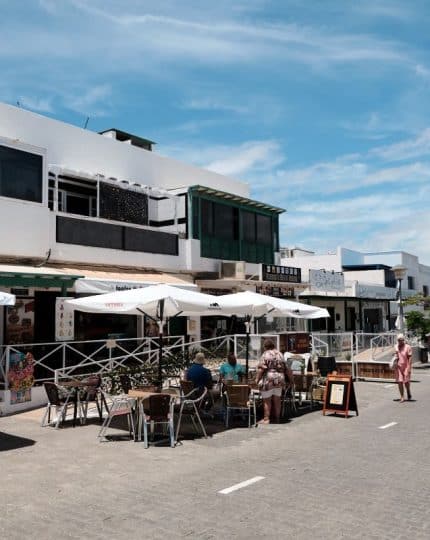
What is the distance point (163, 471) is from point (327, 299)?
27.5m

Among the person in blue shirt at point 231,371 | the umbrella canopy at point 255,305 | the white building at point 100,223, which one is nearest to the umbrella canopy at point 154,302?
the umbrella canopy at point 255,305

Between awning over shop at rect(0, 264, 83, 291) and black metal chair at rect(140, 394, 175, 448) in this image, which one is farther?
awning over shop at rect(0, 264, 83, 291)

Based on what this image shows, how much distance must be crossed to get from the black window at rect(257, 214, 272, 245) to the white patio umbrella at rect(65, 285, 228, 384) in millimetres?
13174

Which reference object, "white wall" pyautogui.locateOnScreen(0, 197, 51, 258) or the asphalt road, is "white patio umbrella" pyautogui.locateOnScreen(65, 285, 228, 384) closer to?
the asphalt road

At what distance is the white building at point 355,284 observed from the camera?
3164 centimetres

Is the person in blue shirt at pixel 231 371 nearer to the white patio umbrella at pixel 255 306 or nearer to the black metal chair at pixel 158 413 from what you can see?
the white patio umbrella at pixel 255 306

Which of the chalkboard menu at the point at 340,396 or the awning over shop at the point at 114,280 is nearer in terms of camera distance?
the chalkboard menu at the point at 340,396

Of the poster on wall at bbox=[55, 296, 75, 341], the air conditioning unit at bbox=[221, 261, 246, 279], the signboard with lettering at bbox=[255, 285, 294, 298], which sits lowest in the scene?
the poster on wall at bbox=[55, 296, 75, 341]

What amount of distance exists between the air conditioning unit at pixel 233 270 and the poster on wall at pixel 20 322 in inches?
314

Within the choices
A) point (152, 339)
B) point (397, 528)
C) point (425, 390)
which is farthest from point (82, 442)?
point (425, 390)

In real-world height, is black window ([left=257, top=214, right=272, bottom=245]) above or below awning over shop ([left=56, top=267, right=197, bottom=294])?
above

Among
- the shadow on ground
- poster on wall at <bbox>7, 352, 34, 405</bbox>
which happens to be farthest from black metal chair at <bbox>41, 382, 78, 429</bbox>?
poster on wall at <bbox>7, 352, 34, 405</bbox>

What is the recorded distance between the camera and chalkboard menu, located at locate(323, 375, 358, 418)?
11906 millimetres

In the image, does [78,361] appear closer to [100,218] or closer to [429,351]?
[100,218]
